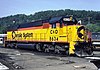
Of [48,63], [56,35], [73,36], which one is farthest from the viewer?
[56,35]

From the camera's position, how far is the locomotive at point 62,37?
73.2 feet

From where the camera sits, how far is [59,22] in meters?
23.8

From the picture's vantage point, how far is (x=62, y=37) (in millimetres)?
23266

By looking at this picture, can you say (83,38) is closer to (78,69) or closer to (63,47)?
(63,47)

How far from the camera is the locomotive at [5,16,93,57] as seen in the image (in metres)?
22.3

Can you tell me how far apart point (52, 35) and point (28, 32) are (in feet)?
22.9

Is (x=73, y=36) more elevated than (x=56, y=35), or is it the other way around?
(x=56, y=35)

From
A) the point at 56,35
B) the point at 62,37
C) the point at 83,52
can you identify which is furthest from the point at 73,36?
the point at 56,35

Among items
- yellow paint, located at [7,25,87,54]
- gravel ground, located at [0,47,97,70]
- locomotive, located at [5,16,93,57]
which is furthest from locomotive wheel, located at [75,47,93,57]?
gravel ground, located at [0,47,97,70]

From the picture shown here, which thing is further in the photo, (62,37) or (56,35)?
(56,35)

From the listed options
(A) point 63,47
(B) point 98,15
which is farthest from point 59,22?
(B) point 98,15

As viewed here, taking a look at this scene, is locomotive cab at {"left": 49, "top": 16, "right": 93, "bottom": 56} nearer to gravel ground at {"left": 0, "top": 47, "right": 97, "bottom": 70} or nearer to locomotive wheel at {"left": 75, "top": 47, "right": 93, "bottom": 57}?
locomotive wheel at {"left": 75, "top": 47, "right": 93, "bottom": 57}

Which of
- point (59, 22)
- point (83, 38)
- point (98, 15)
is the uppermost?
point (98, 15)

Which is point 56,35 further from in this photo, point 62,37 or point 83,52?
point 83,52
